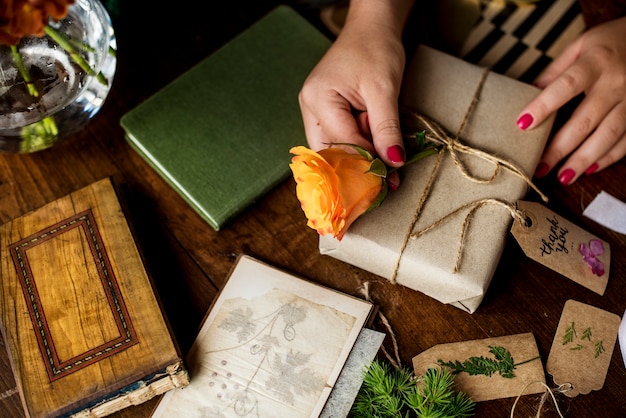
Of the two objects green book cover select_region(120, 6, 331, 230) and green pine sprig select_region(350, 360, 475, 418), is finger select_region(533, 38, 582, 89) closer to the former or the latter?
green book cover select_region(120, 6, 331, 230)

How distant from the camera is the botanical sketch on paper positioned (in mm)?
723

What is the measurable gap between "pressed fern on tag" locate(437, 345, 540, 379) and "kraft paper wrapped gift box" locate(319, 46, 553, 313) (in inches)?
2.4

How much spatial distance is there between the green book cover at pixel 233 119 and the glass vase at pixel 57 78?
111 mm

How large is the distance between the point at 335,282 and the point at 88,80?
16.2 inches

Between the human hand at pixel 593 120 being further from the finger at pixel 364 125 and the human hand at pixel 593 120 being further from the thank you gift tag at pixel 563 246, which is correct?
the finger at pixel 364 125

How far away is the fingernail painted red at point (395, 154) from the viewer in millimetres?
725

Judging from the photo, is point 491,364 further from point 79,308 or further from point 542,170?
point 79,308

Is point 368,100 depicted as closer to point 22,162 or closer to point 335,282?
point 335,282

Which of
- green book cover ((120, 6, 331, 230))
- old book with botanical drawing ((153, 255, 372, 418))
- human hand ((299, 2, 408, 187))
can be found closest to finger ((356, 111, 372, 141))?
human hand ((299, 2, 408, 187))

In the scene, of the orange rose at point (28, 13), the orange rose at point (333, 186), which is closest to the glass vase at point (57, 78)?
the orange rose at point (28, 13)

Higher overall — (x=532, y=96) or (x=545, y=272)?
(x=532, y=96)

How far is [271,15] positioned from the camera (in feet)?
3.16

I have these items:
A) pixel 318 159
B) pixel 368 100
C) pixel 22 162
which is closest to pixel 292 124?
pixel 368 100

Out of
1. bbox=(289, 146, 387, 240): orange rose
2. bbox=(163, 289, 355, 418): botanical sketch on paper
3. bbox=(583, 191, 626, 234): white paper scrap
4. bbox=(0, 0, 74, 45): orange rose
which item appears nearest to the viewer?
bbox=(0, 0, 74, 45): orange rose
